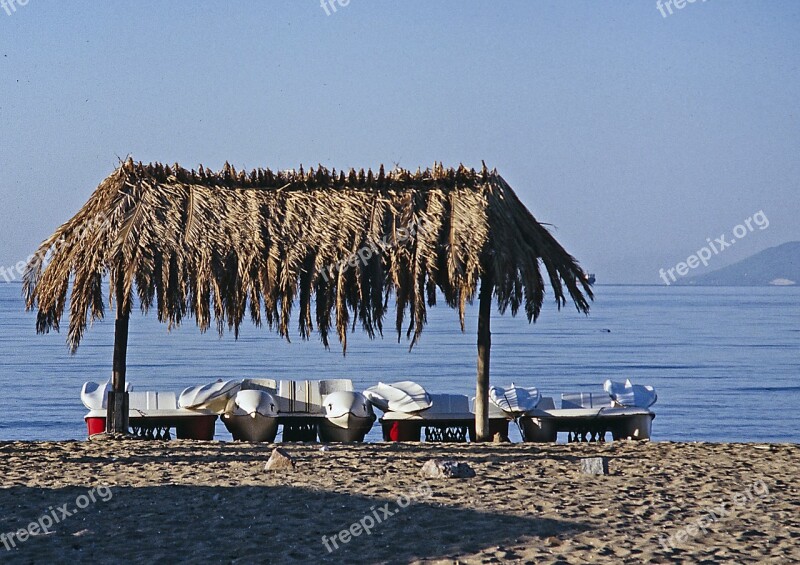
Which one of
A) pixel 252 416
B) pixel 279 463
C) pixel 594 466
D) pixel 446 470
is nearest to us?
pixel 446 470

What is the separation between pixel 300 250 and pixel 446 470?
9.76ft

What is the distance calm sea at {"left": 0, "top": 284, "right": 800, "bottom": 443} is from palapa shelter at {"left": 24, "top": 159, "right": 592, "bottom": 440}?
8.37 m

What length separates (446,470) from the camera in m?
7.94

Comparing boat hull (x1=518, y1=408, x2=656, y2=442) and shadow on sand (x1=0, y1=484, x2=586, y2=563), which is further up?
boat hull (x1=518, y1=408, x2=656, y2=442)

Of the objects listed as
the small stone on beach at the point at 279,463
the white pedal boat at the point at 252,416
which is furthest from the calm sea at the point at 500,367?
the small stone on beach at the point at 279,463

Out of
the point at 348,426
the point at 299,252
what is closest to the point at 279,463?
the point at 299,252

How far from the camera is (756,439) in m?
19.1

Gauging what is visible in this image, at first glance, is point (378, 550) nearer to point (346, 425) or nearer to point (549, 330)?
point (346, 425)

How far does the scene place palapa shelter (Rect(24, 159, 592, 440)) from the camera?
9.91m

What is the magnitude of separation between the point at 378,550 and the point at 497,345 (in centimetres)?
3864

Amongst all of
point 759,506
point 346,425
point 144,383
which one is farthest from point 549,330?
point 759,506

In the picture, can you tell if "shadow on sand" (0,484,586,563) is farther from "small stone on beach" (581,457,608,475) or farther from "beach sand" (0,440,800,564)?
"small stone on beach" (581,457,608,475)

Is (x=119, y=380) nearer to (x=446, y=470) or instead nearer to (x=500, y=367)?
(x=446, y=470)

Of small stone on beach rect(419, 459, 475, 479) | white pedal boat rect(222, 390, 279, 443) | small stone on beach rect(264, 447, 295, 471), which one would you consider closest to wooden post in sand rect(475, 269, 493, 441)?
white pedal boat rect(222, 390, 279, 443)
